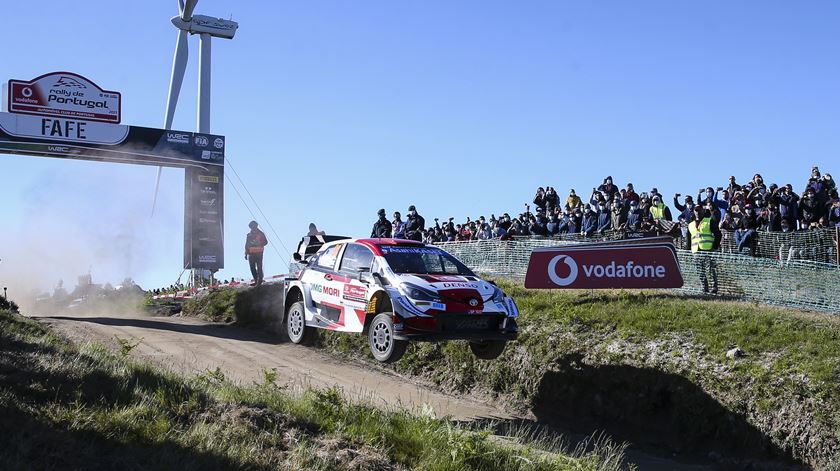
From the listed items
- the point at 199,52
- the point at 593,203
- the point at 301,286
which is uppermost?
the point at 199,52

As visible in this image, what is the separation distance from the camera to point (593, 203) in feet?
72.2

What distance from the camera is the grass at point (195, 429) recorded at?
21.6ft

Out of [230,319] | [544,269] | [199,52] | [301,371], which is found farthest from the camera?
[199,52]

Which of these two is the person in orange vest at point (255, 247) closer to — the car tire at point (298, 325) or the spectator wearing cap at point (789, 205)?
the car tire at point (298, 325)

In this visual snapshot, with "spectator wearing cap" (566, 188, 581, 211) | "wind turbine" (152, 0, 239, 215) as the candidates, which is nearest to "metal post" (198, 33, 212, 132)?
"wind turbine" (152, 0, 239, 215)

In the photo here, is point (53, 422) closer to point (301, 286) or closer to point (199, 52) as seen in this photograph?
point (301, 286)

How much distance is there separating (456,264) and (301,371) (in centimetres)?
384

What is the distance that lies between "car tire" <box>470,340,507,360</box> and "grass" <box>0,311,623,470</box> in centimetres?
247

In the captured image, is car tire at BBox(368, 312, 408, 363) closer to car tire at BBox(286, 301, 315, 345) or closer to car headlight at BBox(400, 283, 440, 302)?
car headlight at BBox(400, 283, 440, 302)

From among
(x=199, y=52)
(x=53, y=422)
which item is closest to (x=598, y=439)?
(x=53, y=422)

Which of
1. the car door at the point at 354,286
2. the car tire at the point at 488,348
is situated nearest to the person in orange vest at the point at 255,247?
the car door at the point at 354,286

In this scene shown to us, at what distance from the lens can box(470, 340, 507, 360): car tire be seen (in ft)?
37.9

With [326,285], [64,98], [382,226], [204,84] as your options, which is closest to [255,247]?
[382,226]

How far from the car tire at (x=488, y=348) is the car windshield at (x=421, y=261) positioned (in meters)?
1.14
